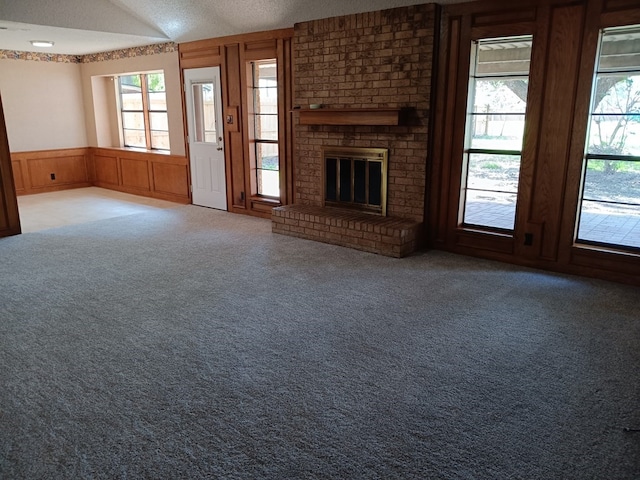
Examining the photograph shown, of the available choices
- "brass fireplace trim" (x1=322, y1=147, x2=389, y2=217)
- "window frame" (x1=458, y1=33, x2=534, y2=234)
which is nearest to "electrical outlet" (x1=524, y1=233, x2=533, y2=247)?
"window frame" (x1=458, y1=33, x2=534, y2=234)

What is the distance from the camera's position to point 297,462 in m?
2.05

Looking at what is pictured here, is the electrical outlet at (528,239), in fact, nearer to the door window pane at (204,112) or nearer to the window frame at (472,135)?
the window frame at (472,135)

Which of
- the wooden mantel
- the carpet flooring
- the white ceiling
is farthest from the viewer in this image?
the white ceiling

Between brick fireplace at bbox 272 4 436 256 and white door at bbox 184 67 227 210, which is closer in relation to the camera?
brick fireplace at bbox 272 4 436 256

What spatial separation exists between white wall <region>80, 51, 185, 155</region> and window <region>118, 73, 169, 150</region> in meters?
0.30

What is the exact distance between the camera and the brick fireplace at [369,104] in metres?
4.93

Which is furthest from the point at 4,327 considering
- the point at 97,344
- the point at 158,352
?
the point at 158,352

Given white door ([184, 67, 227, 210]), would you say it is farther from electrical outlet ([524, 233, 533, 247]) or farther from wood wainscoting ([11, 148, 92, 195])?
electrical outlet ([524, 233, 533, 247])

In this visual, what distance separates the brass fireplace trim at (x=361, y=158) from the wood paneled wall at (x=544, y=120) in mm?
593

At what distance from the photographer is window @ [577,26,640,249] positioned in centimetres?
400

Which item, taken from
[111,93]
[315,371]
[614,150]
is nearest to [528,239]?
[614,150]

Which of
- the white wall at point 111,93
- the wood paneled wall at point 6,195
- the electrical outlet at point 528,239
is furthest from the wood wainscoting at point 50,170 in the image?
the electrical outlet at point 528,239

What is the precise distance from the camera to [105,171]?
9359 mm

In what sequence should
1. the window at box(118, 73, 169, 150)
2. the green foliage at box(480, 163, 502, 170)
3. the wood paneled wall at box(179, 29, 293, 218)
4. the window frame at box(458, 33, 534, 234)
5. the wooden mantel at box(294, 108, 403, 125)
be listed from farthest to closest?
the window at box(118, 73, 169, 150) → the wood paneled wall at box(179, 29, 293, 218) → the wooden mantel at box(294, 108, 403, 125) → the green foliage at box(480, 163, 502, 170) → the window frame at box(458, 33, 534, 234)
